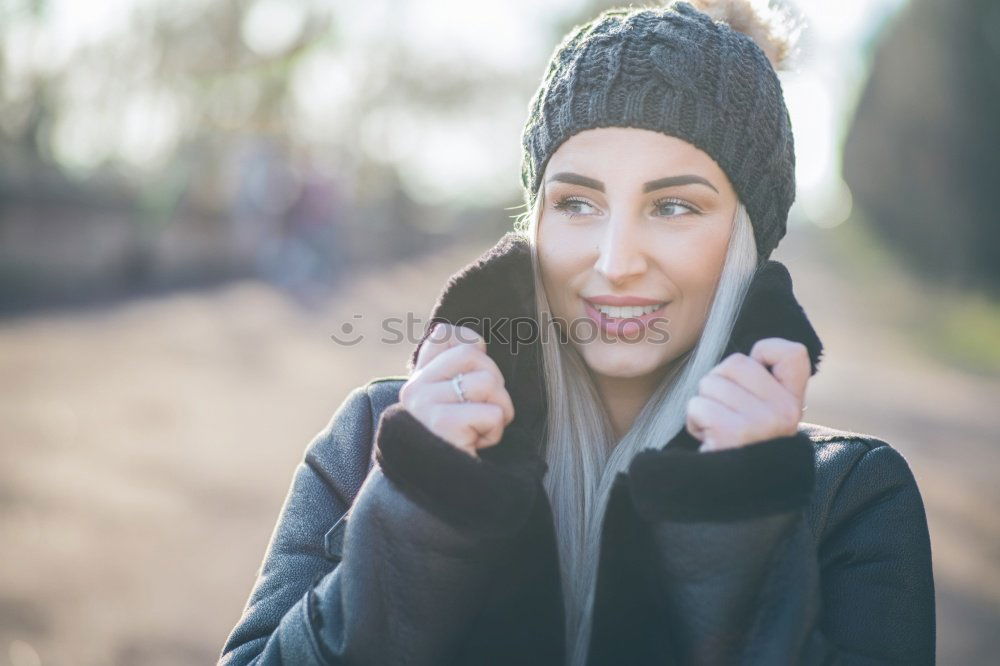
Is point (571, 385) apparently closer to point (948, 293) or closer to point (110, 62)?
point (110, 62)

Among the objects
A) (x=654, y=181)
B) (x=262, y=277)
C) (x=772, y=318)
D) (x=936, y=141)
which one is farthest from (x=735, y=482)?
(x=936, y=141)

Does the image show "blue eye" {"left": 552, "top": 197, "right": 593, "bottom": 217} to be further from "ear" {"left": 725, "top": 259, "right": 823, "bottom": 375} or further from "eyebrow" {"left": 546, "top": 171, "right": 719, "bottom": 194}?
"ear" {"left": 725, "top": 259, "right": 823, "bottom": 375}

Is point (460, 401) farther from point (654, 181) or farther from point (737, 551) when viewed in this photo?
point (654, 181)

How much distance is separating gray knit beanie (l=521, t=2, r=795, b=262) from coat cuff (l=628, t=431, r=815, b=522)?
0.78m

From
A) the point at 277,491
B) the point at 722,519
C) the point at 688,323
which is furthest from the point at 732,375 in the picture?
the point at 277,491

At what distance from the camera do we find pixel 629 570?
1.75m

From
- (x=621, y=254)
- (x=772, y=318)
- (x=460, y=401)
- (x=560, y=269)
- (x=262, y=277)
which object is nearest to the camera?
(x=460, y=401)

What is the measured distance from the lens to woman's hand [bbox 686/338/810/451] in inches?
67.1

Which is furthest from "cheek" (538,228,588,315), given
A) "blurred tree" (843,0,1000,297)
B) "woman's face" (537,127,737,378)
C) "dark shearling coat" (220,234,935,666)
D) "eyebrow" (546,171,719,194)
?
"blurred tree" (843,0,1000,297)

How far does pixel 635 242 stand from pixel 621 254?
51 millimetres

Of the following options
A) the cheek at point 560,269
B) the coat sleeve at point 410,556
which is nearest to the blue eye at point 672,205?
the cheek at point 560,269

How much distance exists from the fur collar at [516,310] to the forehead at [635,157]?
255 millimetres

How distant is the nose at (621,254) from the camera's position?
2.07 metres

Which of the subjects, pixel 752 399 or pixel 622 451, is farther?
pixel 622 451
